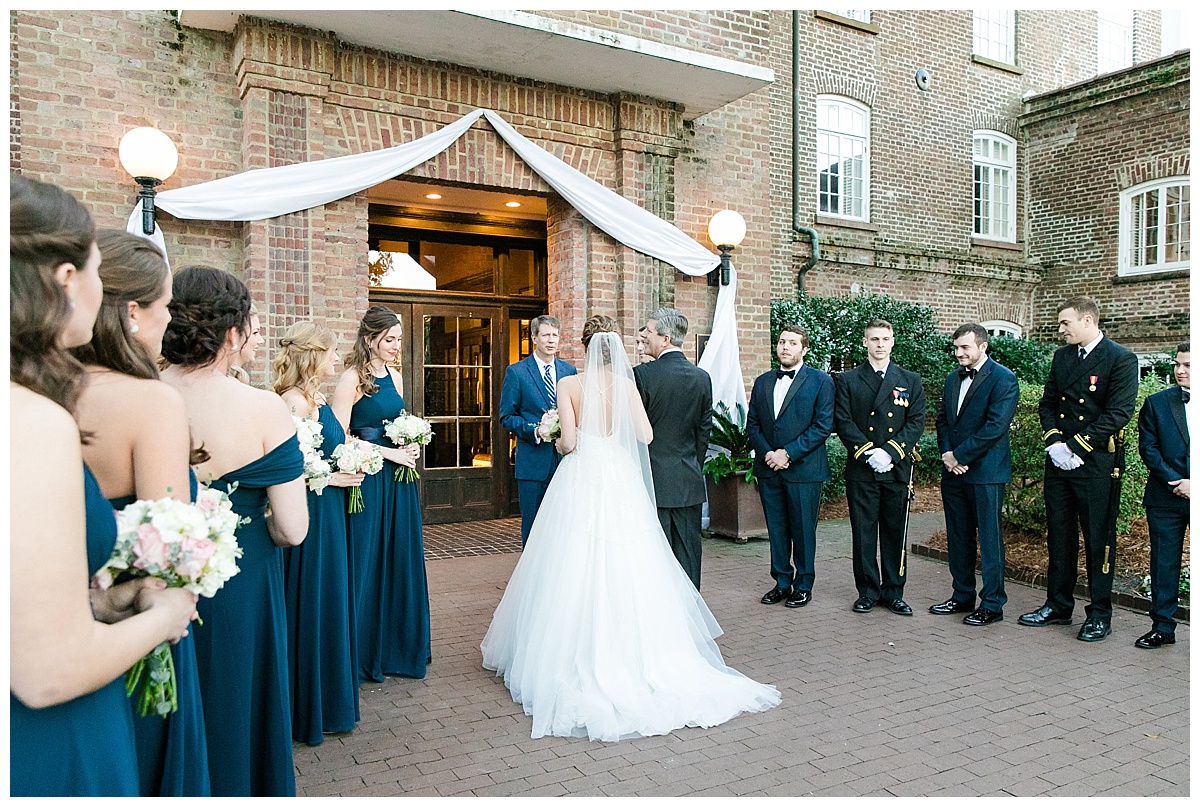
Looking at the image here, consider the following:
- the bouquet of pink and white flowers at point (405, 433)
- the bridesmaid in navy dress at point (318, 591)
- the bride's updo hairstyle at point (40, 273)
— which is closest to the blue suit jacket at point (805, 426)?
the bouquet of pink and white flowers at point (405, 433)

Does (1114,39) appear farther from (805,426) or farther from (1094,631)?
(1094,631)

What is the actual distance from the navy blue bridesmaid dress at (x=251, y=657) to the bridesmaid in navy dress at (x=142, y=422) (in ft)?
1.97

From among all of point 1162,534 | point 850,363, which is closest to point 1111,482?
point 1162,534

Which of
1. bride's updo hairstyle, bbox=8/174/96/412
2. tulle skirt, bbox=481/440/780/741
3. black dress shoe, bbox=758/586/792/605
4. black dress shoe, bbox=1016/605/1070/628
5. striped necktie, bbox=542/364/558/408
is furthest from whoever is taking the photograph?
striped necktie, bbox=542/364/558/408

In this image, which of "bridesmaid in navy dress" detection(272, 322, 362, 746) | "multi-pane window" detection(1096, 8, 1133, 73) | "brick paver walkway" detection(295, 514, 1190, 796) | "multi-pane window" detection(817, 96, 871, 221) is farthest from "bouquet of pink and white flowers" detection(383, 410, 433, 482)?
"multi-pane window" detection(1096, 8, 1133, 73)

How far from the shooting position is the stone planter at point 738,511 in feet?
29.6

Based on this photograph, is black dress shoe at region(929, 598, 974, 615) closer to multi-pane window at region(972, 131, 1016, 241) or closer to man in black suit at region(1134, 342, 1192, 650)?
man in black suit at region(1134, 342, 1192, 650)

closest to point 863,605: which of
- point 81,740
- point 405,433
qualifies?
point 405,433

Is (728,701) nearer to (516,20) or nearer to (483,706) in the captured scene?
(483,706)

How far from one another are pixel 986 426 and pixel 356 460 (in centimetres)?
422

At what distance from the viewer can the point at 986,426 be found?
19.6 feet

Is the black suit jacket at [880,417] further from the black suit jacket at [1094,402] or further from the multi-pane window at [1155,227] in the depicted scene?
the multi-pane window at [1155,227]

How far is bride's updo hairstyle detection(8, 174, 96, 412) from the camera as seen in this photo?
157 centimetres

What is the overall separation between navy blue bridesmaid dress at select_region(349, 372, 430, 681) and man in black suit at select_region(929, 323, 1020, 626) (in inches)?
147
